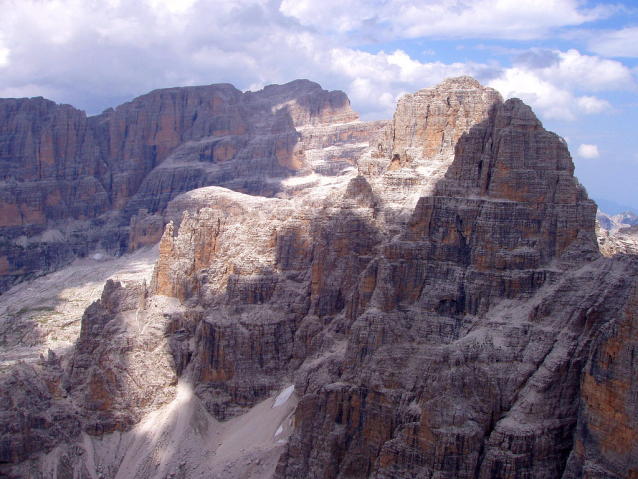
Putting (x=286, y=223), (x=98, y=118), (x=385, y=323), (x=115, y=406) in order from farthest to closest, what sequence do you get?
(x=98, y=118) → (x=286, y=223) → (x=115, y=406) → (x=385, y=323)

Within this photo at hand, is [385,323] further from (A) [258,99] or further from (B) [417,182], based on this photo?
(A) [258,99]

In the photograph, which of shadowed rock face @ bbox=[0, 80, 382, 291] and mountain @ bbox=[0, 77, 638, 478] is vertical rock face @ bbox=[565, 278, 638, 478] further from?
shadowed rock face @ bbox=[0, 80, 382, 291]

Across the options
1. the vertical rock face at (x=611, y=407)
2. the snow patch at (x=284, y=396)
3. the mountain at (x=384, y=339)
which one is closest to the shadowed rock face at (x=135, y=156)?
the mountain at (x=384, y=339)


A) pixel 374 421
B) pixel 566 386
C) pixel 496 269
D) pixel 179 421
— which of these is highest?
pixel 496 269

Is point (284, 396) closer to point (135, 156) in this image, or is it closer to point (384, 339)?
point (384, 339)

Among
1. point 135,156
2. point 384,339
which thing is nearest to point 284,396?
point 384,339

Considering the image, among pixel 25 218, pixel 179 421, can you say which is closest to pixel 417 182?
pixel 179 421

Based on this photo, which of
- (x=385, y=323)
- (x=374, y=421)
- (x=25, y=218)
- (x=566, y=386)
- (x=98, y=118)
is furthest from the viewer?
(x=98, y=118)

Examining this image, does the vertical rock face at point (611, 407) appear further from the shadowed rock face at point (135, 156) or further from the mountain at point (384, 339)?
the shadowed rock face at point (135, 156)
